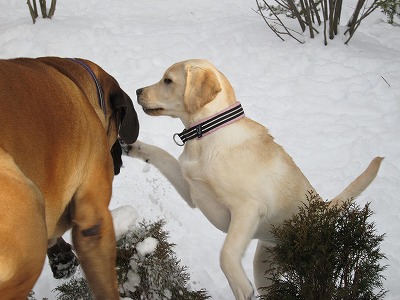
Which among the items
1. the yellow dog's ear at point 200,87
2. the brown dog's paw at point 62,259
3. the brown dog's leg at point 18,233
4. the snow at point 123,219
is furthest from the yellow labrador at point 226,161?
the brown dog's leg at point 18,233

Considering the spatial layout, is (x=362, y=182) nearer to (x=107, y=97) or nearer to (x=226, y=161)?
(x=226, y=161)

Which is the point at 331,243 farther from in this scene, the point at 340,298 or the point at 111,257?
the point at 111,257

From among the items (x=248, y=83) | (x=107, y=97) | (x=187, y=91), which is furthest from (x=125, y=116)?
(x=248, y=83)

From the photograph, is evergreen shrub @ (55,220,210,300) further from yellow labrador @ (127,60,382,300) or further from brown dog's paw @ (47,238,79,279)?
yellow labrador @ (127,60,382,300)

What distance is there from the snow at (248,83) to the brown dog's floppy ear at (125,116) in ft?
4.17

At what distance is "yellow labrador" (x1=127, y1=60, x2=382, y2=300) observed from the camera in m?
3.09

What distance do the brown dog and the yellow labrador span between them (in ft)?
1.99

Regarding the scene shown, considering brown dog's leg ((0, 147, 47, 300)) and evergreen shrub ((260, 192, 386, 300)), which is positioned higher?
brown dog's leg ((0, 147, 47, 300))

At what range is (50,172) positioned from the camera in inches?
81.0

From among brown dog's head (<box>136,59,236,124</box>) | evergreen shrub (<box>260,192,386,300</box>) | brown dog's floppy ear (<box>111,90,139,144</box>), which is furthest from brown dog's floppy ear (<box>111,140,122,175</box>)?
evergreen shrub (<box>260,192,386,300</box>)

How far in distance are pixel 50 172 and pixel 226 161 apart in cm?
127

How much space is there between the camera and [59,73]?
242cm

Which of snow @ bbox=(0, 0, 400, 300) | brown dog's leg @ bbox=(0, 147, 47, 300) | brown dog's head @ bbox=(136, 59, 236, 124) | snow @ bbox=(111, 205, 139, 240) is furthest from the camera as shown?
snow @ bbox=(0, 0, 400, 300)

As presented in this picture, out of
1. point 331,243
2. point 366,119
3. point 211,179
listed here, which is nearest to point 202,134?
point 211,179
